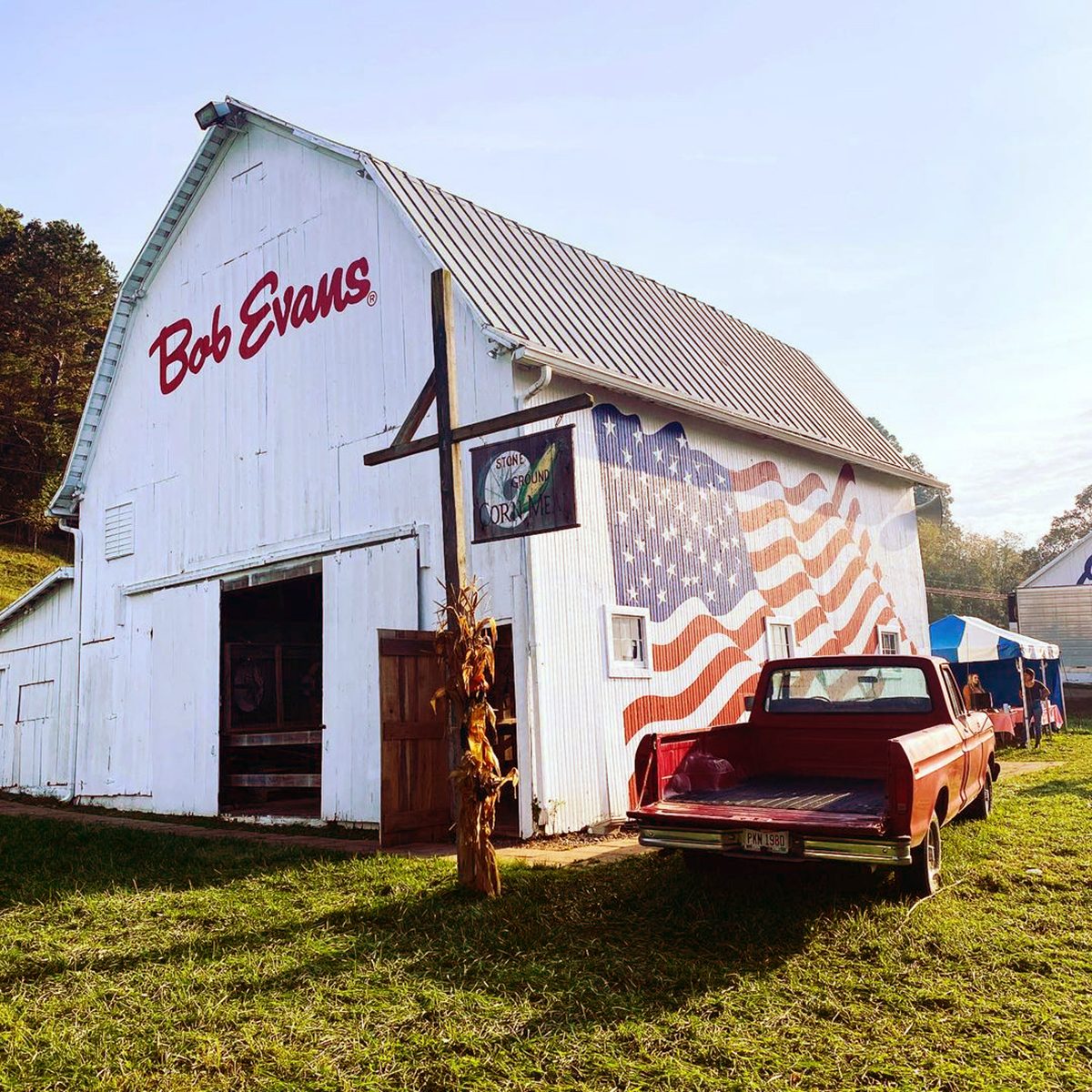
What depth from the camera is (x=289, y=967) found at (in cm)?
557

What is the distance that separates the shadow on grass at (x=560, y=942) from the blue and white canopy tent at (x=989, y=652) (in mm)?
13285

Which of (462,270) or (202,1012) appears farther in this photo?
(462,270)

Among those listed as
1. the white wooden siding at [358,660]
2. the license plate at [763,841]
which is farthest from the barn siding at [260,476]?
the license plate at [763,841]

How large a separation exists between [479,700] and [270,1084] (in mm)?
3235

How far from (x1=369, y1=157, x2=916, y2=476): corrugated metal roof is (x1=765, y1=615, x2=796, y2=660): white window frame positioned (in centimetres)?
264

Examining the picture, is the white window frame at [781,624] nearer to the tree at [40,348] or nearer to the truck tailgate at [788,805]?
the truck tailgate at [788,805]

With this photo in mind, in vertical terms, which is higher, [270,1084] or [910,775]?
[910,775]

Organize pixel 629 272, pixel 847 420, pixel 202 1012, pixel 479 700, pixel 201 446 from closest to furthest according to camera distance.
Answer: pixel 202 1012 < pixel 479 700 < pixel 201 446 < pixel 629 272 < pixel 847 420

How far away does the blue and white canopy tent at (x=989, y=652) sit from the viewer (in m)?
19.2

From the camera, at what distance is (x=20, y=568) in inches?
1335

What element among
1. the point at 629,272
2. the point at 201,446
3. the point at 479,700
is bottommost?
the point at 479,700

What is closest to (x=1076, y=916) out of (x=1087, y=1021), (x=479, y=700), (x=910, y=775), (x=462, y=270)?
(x=910, y=775)

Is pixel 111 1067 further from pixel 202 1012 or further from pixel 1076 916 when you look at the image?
pixel 1076 916

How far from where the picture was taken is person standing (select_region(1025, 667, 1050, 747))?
19.0 m
